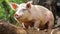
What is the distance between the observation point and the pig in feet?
12.3

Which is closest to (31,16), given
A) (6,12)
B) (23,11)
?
(23,11)

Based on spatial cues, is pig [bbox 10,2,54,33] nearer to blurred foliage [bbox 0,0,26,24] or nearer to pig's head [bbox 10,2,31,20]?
pig's head [bbox 10,2,31,20]

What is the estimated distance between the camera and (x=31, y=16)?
13.0 ft

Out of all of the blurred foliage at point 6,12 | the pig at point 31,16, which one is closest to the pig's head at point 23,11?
the pig at point 31,16

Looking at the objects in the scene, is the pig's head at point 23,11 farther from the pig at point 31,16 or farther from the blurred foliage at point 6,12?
the blurred foliage at point 6,12

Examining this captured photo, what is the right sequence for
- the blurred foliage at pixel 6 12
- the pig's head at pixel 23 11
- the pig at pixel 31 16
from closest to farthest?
the pig's head at pixel 23 11
the pig at pixel 31 16
the blurred foliage at pixel 6 12

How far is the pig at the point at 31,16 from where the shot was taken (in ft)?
12.3

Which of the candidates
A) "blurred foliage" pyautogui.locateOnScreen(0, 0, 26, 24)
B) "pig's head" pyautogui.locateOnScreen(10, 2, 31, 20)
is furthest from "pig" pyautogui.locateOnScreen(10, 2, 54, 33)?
"blurred foliage" pyautogui.locateOnScreen(0, 0, 26, 24)

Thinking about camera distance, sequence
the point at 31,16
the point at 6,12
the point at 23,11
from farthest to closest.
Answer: the point at 6,12 < the point at 31,16 < the point at 23,11

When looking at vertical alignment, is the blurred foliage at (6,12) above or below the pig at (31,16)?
below

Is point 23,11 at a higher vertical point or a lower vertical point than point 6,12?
higher

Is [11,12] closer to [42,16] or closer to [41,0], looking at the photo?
[41,0]

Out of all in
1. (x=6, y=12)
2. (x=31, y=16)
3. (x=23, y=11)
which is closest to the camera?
(x=23, y=11)

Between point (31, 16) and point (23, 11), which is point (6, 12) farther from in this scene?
point (23, 11)
